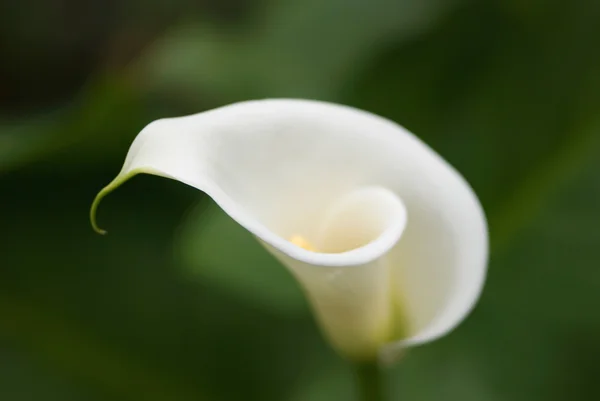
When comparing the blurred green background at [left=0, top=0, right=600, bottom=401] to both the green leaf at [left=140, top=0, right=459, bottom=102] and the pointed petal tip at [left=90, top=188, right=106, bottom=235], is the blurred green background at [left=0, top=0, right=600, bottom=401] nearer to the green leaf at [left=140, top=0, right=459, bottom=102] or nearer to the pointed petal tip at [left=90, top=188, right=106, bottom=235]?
the green leaf at [left=140, top=0, right=459, bottom=102]

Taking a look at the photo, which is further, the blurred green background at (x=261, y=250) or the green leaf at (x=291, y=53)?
the green leaf at (x=291, y=53)

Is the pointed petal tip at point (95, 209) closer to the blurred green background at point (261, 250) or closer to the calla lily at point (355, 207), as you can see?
the calla lily at point (355, 207)

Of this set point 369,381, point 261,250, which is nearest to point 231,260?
point 261,250

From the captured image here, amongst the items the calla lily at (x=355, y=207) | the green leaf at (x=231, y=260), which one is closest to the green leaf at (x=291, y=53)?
the green leaf at (x=231, y=260)

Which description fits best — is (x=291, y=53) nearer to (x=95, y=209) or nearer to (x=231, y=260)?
(x=231, y=260)

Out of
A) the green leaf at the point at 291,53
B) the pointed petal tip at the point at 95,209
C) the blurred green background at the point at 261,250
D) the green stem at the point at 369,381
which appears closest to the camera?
the pointed petal tip at the point at 95,209

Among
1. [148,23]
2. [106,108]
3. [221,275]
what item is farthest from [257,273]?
[148,23]
